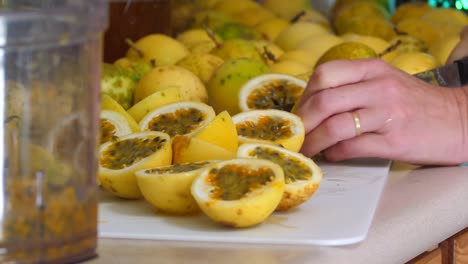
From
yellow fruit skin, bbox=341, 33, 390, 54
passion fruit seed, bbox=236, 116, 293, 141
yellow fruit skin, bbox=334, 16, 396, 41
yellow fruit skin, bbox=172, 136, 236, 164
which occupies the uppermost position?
yellow fruit skin, bbox=172, 136, 236, 164

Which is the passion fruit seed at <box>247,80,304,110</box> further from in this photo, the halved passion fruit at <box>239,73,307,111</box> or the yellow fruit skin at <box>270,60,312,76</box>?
the yellow fruit skin at <box>270,60,312,76</box>

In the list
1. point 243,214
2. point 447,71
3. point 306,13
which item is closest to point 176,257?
point 243,214

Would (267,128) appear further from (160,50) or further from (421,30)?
(421,30)

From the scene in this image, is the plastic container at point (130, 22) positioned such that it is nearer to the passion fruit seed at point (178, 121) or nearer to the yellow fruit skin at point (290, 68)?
the yellow fruit skin at point (290, 68)

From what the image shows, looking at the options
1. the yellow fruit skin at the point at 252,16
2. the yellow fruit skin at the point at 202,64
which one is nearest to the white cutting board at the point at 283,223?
the yellow fruit skin at the point at 202,64

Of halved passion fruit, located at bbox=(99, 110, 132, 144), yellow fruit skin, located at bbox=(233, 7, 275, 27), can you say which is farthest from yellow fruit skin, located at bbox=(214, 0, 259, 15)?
halved passion fruit, located at bbox=(99, 110, 132, 144)

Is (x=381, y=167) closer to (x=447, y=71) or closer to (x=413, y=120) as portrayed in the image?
(x=413, y=120)
